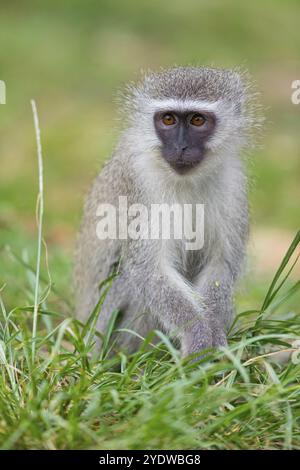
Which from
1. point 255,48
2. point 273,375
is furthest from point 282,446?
point 255,48

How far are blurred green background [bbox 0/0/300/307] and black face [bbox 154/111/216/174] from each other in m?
0.65

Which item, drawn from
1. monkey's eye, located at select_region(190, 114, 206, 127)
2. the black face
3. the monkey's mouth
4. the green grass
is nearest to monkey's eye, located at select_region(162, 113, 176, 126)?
the black face

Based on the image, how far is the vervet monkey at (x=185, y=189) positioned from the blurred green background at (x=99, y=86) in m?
0.41

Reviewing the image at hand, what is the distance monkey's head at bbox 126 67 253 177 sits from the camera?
18.8 feet

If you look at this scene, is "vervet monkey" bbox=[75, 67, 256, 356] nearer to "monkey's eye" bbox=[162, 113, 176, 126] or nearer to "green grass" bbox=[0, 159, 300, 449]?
"monkey's eye" bbox=[162, 113, 176, 126]

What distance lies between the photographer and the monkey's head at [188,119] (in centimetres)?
573

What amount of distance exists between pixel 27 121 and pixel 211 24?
7.32 meters

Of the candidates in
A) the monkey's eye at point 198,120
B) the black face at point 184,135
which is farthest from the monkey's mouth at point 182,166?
the monkey's eye at point 198,120

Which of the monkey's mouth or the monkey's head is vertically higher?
the monkey's head

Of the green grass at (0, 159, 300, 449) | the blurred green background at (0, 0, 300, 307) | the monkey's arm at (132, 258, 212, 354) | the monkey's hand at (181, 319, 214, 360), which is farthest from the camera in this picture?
the blurred green background at (0, 0, 300, 307)

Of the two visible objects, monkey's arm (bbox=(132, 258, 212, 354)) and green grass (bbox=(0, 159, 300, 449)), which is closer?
green grass (bbox=(0, 159, 300, 449))

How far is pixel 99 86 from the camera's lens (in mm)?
16906

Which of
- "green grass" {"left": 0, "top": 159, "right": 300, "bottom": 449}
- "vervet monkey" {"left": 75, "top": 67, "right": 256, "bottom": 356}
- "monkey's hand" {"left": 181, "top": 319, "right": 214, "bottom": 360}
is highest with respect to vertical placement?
"vervet monkey" {"left": 75, "top": 67, "right": 256, "bottom": 356}

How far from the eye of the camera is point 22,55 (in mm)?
17656
